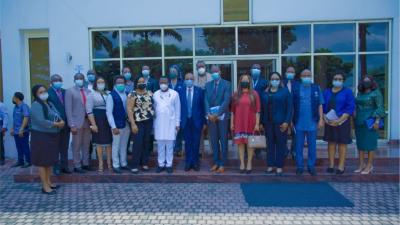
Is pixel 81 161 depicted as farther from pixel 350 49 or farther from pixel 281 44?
pixel 350 49

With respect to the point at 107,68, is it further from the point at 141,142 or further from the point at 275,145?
the point at 275,145

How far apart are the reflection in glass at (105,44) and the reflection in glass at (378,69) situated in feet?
20.7

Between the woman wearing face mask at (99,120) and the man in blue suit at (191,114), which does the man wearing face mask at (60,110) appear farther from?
the man in blue suit at (191,114)

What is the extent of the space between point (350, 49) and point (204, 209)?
644 cm

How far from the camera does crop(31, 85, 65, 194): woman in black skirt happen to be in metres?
6.46

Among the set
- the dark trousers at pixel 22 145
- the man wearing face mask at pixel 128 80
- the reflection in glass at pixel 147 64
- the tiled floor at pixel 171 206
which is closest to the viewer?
the tiled floor at pixel 171 206

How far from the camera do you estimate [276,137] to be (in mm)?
7242

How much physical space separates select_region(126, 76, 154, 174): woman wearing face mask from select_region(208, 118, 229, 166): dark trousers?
1.17 meters

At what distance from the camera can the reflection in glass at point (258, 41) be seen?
10.1m

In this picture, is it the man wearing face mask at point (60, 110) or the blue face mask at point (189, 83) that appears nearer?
the man wearing face mask at point (60, 110)

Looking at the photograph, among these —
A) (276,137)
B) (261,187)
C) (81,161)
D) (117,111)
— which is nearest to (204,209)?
(261,187)

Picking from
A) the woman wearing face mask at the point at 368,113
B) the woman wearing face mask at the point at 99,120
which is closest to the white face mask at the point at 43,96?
the woman wearing face mask at the point at 99,120

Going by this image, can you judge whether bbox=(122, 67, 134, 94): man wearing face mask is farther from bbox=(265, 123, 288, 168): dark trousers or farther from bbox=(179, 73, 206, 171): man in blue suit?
bbox=(265, 123, 288, 168): dark trousers

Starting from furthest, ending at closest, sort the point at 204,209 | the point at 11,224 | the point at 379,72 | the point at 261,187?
1. the point at 379,72
2. the point at 261,187
3. the point at 204,209
4. the point at 11,224
